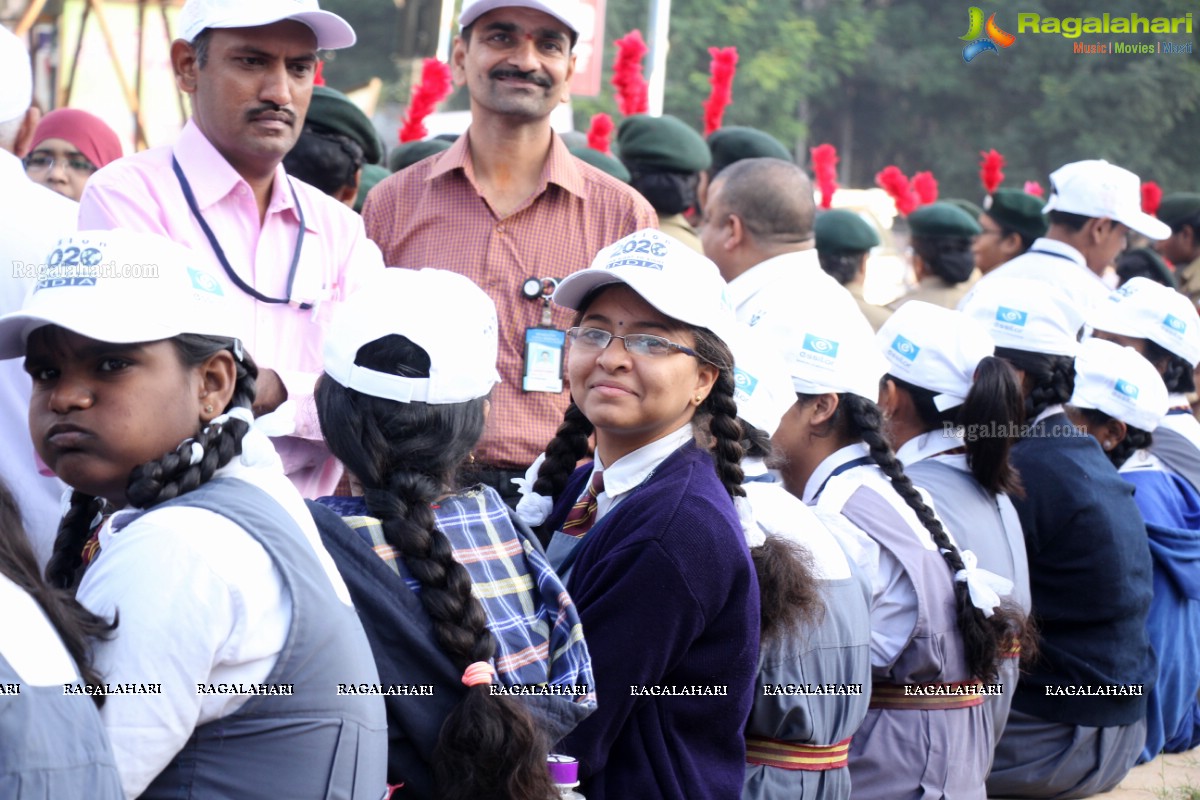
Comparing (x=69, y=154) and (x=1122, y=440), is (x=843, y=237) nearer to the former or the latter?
(x=1122, y=440)

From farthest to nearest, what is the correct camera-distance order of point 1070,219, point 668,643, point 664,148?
point 1070,219 → point 664,148 → point 668,643

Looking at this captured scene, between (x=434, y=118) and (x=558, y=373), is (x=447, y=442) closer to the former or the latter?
(x=558, y=373)

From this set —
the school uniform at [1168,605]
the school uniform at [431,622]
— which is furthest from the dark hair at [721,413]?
the school uniform at [1168,605]

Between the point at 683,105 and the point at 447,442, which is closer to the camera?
the point at 447,442

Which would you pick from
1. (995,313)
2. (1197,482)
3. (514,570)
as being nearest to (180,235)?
(514,570)

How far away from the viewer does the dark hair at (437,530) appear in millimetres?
2354

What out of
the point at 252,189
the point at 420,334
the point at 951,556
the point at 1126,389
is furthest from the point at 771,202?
the point at 420,334

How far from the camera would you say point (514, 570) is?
2.63 m

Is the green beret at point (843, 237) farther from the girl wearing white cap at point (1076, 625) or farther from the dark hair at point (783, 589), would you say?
the dark hair at point (783, 589)

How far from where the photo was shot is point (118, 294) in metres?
2.17

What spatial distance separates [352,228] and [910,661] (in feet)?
6.07

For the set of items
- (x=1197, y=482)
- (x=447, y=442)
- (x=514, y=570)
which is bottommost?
(x=1197, y=482)

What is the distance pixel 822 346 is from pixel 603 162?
7.50ft

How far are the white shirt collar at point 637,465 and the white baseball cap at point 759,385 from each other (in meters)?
0.41
